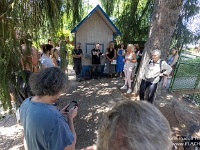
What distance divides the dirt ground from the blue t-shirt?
497mm

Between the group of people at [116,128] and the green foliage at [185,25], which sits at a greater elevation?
→ the green foliage at [185,25]

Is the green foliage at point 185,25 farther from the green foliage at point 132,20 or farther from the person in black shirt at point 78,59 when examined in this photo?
the person in black shirt at point 78,59

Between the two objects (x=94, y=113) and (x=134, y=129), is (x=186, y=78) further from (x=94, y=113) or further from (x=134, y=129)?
(x=134, y=129)

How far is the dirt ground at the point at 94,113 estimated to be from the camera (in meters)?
2.74

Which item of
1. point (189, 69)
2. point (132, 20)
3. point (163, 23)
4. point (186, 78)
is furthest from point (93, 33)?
point (186, 78)

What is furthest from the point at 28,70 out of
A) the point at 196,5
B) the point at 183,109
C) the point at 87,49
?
the point at 196,5

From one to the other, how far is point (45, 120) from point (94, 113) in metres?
2.80

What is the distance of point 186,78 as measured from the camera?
5.87 meters

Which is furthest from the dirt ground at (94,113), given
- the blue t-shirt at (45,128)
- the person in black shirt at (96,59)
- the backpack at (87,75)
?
the person in black shirt at (96,59)

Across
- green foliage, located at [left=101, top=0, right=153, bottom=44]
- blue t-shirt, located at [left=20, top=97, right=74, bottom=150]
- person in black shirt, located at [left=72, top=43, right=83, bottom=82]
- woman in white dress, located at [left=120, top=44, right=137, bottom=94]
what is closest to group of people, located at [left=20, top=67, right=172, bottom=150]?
blue t-shirt, located at [left=20, top=97, right=74, bottom=150]

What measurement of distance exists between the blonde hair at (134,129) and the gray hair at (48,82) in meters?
0.69

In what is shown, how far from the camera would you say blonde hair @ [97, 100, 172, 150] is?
626 mm

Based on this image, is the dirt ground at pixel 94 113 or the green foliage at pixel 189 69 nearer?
the dirt ground at pixel 94 113

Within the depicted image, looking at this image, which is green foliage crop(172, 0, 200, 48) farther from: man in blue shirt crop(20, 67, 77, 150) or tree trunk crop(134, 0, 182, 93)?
man in blue shirt crop(20, 67, 77, 150)
